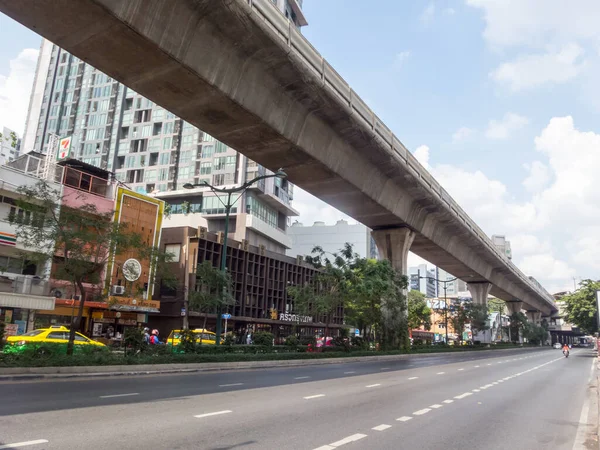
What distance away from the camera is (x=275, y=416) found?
30.1ft

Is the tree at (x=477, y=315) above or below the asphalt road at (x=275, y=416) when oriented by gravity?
above

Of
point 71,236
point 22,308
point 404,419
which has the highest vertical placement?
point 71,236

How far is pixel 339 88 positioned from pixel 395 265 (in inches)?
847

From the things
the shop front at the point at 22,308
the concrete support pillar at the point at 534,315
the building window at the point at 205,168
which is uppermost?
the building window at the point at 205,168

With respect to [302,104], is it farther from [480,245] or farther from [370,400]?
[480,245]

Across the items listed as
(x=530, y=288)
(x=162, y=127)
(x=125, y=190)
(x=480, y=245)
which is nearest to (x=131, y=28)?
(x=125, y=190)

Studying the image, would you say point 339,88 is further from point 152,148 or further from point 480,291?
point 152,148

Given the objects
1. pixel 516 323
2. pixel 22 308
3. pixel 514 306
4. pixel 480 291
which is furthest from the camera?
pixel 514 306

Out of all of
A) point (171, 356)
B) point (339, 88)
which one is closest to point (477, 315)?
point (339, 88)

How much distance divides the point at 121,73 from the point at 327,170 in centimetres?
1095

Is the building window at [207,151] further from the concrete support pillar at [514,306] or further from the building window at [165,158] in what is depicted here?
the concrete support pillar at [514,306]

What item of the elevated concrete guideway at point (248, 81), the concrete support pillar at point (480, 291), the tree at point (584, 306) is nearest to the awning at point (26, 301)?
the elevated concrete guideway at point (248, 81)

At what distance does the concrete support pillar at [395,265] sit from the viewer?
3691 cm

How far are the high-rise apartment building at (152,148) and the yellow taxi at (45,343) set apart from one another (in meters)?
44.1
